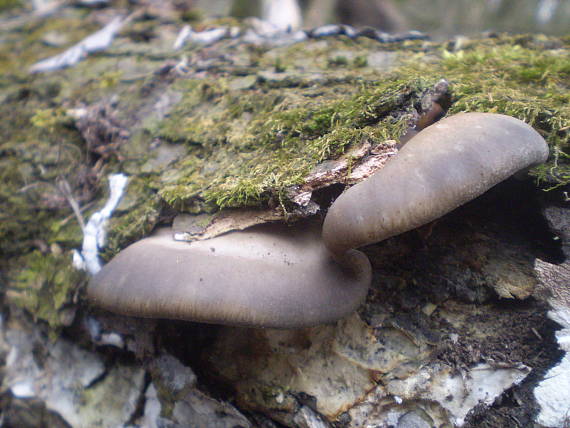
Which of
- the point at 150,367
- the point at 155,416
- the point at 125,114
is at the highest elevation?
the point at 125,114

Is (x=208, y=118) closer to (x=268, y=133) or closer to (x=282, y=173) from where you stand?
(x=268, y=133)

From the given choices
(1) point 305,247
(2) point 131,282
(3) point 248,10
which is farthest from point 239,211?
(3) point 248,10

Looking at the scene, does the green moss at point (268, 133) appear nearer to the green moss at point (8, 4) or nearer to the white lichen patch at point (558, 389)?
the white lichen patch at point (558, 389)

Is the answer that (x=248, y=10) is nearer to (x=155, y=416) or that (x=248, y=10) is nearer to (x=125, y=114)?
(x=125, y=114)

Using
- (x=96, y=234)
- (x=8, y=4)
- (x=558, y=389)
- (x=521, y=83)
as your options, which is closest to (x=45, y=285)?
(x=96, y=234)

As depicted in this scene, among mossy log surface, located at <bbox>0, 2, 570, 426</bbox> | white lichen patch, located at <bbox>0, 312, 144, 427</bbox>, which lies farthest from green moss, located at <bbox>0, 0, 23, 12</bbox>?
white lichen patch, located at <bbox>0, 312, 144, 427</bbox>

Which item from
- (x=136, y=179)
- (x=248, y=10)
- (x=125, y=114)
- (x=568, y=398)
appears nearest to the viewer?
(x=568, y=398)

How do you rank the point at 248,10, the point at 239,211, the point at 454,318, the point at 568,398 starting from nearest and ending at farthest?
the point at 568,398, the point at 454,318, the point at 239,211, the point at 248,10

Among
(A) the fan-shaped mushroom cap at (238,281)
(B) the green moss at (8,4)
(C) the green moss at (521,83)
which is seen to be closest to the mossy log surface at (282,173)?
(C) the green moss at (521,83)
